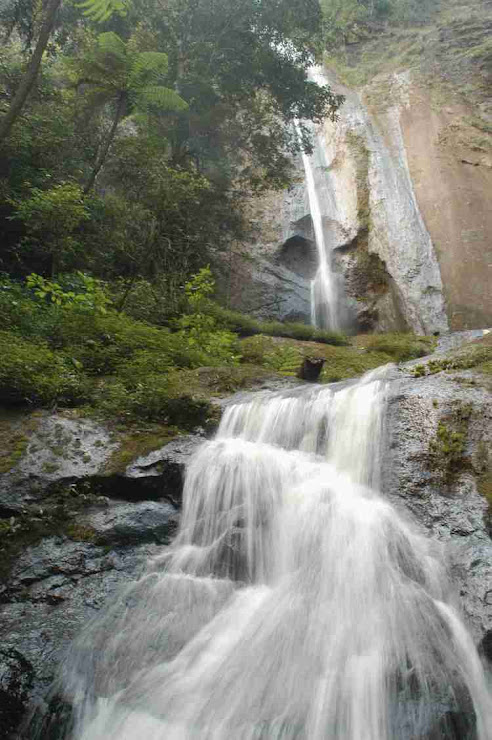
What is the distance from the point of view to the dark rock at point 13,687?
2721mm

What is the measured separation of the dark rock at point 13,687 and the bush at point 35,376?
8.30 feet

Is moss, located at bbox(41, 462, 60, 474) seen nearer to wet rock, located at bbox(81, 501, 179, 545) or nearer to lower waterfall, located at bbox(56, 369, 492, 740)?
wet rock, located at bbox(81, 501, 179, 545)

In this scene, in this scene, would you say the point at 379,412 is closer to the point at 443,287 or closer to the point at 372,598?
the point at 372,598

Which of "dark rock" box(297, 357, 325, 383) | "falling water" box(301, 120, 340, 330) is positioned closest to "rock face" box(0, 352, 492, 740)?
"dark rock" box(297, 357, 325, 383)

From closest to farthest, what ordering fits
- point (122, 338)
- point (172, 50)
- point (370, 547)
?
point (370, 547) → point (122, 338) → point (172, 50)

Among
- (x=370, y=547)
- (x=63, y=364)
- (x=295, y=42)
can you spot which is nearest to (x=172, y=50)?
(x=295, y=42)

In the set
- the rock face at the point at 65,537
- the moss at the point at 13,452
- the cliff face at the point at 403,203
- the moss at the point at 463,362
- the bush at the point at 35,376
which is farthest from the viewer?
the cliff face at the point at 403,203

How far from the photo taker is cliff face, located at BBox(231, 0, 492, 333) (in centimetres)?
1281

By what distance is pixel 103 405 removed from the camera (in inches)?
211

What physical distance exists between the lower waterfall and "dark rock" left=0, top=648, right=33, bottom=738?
225mm

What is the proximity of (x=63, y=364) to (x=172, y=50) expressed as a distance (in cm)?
1055

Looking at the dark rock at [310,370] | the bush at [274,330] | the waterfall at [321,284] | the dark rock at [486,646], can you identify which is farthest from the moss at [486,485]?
the waterfall at [321,284]

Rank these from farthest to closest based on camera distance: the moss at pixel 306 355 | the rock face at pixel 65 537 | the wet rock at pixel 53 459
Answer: the moss at pixel 306 355, the wet rock at pixel 53 459, the rock face at pixel 65 537

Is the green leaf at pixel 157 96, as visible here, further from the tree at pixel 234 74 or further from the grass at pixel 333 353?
the grass at pixel 333 353
